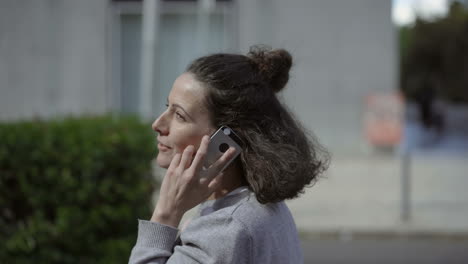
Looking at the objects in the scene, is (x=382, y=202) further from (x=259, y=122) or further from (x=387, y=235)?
(x=259, y=122)

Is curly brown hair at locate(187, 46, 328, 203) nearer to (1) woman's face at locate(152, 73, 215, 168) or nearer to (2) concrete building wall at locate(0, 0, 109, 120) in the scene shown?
(1) woman's face at locate(152, 73, 215, 168)

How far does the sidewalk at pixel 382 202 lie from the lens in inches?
336

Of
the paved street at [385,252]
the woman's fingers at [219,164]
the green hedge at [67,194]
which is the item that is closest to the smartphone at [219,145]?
the woman's fingers at [219,164]

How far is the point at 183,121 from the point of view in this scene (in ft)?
6.04

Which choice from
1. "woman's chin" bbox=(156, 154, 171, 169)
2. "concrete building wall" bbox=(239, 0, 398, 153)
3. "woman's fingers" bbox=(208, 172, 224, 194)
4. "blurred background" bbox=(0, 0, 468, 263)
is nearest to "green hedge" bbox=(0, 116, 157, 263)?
"blurred background" bbox=(0, 0, 468, 263)

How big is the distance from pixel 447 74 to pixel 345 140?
83.8 ft

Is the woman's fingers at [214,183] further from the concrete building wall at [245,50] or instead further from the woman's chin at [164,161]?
the concrete building wall at [245,50]

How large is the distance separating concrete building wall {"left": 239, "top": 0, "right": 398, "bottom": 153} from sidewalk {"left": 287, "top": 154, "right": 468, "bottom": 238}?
1363mm

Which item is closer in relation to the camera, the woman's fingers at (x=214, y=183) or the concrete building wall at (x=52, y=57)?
the woman's fingers at (x=214, y=183)

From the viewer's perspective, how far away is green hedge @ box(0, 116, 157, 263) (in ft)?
14.1

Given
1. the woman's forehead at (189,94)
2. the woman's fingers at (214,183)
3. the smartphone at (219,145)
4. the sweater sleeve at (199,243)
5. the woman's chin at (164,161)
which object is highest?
the woman's forehead at (189,94)

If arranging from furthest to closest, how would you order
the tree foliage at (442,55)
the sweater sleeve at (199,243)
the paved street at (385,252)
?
1. the tree foliage at (442,55)
2. the paved street at (385,252)
3. the sweater sleeve at (199,243)

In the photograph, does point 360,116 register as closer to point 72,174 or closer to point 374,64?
point 374,64

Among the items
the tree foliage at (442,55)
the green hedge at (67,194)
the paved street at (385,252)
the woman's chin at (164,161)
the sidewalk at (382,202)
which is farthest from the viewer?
the tree foliage at (442,55)
